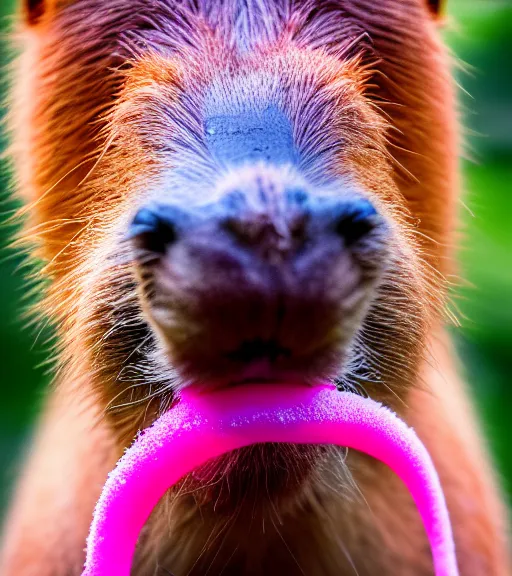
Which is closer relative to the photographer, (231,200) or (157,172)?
(231,200)

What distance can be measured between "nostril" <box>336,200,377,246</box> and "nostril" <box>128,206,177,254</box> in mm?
179

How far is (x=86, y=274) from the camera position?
1209 millimetres

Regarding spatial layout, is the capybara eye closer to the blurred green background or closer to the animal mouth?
the animal mouth

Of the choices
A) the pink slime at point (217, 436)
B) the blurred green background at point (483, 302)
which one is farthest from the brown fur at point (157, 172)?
the blurred green background at point (483, 302)

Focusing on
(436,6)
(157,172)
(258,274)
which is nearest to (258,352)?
(258,274)

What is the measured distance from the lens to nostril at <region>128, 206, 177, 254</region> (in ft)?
3.01

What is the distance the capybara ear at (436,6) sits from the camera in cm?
147

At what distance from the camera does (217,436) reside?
0.96 meters

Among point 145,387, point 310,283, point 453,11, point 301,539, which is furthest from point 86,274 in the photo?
point 453,11

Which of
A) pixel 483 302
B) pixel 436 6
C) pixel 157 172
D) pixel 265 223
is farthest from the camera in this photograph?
pixel 483 302

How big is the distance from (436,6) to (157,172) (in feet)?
2.19

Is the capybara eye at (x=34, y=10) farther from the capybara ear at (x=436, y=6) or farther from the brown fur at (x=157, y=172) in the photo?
the capybara ear at (x=436, y=6)

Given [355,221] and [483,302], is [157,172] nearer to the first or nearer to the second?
[355,221]

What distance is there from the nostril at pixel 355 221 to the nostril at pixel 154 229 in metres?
0.18
